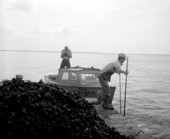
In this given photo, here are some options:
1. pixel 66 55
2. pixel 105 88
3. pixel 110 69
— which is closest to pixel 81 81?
pixel 105 88

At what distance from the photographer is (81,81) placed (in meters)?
14.4

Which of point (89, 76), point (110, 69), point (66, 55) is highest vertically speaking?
point (66, 55)

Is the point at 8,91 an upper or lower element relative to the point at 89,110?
upper

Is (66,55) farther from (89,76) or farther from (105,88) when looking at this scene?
(105,88)

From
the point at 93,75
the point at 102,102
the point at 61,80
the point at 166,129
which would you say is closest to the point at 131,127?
the point at 166,129

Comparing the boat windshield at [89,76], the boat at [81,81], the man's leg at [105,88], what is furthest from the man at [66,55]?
the man's leg at [105,88]

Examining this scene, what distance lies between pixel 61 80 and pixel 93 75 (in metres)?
2.01

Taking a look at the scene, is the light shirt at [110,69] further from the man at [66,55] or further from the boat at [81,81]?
the man at [66,55]

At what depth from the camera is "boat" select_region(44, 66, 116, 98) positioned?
13.8 metres

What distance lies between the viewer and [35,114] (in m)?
5.38

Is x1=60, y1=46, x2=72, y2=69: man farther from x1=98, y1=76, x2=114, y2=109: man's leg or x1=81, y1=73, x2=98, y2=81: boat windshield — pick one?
x1=98, y1=76, x2=114, y2=109: man's leg

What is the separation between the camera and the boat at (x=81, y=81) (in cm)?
1377

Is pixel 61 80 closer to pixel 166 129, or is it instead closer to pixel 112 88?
pixel 112 88

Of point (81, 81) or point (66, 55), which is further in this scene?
point (66, 55)
